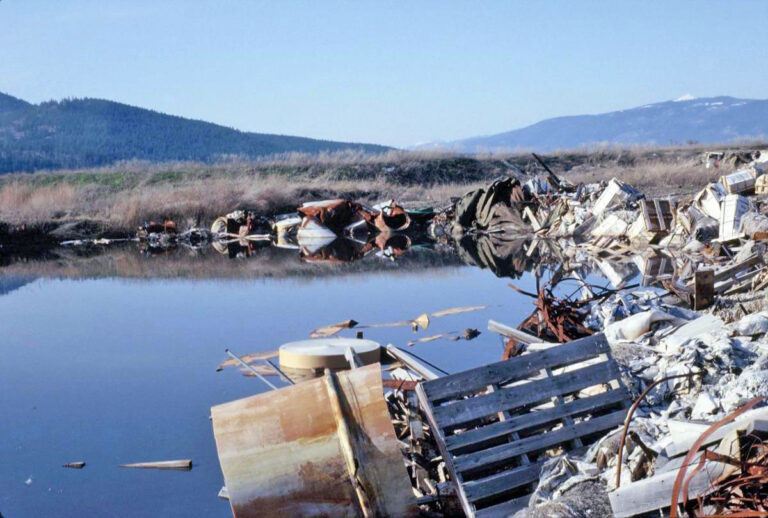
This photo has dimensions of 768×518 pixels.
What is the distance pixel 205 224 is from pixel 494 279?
14.4 m

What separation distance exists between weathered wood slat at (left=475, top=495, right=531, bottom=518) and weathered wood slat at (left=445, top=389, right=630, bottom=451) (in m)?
0.34

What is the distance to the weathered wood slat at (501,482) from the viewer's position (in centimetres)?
391

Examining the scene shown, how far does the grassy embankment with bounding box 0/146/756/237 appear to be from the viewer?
26094 millimetres

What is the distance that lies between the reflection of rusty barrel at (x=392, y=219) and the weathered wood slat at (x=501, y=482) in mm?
19715

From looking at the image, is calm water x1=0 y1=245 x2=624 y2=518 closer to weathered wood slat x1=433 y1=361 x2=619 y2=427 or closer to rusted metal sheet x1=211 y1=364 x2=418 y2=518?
rusted metal sheet x1=211 y1=364 x2=418 y2=518

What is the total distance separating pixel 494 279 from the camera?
13211 millimetres

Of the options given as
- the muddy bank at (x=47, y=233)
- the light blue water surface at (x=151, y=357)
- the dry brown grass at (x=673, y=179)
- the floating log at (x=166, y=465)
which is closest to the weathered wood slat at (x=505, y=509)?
the light blue water surface at (x=151, y=357)

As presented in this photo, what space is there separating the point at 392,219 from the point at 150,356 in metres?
15.3

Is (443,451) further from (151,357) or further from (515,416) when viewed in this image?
(151,357)

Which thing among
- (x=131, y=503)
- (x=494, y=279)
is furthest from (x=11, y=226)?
(x=131, y=503)

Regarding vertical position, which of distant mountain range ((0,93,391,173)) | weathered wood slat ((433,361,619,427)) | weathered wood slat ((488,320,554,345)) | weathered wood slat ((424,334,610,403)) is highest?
distant mountain range ((0,93,391,173))

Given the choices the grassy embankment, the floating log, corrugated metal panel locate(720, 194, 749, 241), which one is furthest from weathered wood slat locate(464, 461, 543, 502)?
the grassy embankment

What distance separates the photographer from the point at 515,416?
14.0 ft

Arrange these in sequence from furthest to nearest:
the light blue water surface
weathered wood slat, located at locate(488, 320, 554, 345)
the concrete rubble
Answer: weathered wood slat, located at locate(488, 320, 554, 345), the light blue water surface, the concrete rubble
